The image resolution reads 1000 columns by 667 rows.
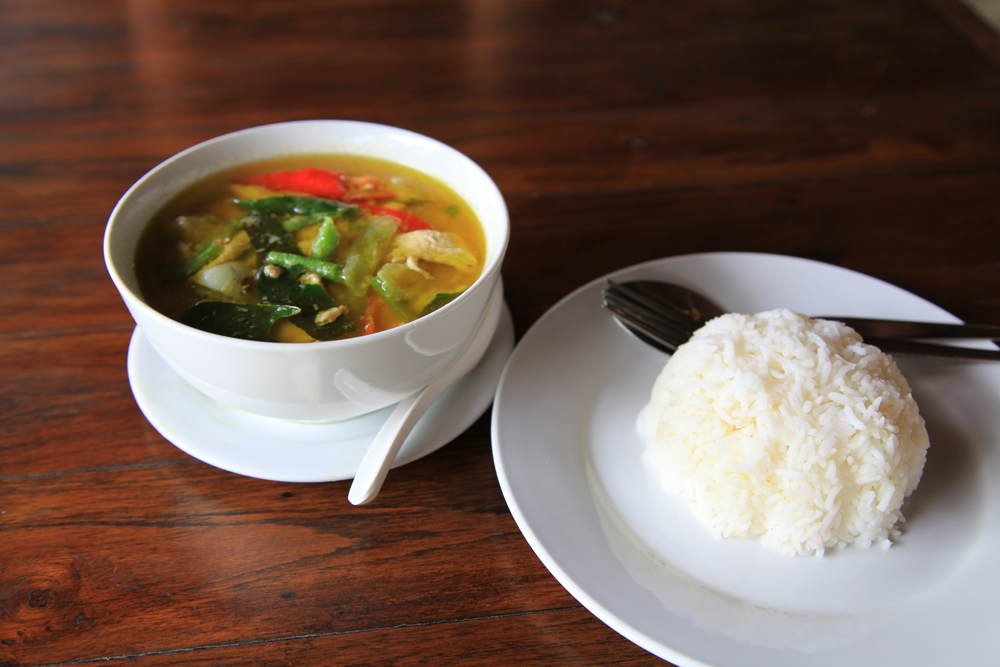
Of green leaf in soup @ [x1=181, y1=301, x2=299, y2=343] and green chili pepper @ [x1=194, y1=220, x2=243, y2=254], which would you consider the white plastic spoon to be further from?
green chili pepper @ [x1=194, y1=220, x2=243, y2=254]

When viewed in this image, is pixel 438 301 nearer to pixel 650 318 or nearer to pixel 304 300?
pixel 304 300

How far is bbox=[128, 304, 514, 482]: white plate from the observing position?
1.06 metres

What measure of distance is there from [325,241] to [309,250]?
35 mm

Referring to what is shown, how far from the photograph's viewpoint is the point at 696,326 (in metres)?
1.36

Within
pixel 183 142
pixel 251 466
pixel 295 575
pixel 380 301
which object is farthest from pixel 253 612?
pixel 183 142

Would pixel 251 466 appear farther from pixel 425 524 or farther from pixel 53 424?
pixel 53 424

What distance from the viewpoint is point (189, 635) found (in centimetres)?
91

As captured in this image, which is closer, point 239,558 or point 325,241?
point 239,558

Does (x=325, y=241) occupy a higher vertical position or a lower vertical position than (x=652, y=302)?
higher

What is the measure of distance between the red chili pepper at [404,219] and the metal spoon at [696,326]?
0.38 meters

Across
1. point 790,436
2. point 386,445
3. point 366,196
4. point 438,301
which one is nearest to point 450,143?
point 366,196

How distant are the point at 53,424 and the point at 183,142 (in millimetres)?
1021

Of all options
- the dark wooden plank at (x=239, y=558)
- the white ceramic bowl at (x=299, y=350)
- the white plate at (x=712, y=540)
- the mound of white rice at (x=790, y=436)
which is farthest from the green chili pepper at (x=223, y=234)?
the mound of white rice at (x=790, y=436)

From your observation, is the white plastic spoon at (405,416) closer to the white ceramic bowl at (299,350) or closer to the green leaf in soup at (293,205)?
the white ceramic bowl at (299,350)
